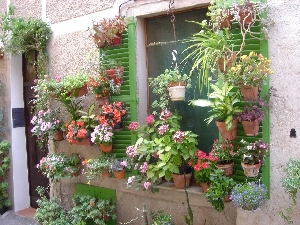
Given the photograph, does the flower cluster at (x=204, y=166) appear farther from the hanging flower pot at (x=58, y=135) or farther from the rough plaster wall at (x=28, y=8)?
the rough plaster wall at (x=28, y=8)

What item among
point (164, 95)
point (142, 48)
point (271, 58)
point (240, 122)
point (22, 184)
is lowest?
point (22, 184)

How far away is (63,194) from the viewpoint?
5.54 metres

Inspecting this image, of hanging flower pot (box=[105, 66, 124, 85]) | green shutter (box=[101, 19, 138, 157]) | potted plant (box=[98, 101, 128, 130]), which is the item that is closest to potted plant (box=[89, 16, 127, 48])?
green shutter (box=[101, 19, 138, 157])

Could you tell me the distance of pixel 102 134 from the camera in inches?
171

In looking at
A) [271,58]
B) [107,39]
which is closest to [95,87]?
[107,39]

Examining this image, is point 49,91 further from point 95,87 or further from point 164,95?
point 164,95

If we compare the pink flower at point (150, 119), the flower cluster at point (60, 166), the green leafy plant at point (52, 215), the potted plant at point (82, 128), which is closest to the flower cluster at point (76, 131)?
the potted plant at point (82, 128)

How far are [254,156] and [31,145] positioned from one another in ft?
14.5

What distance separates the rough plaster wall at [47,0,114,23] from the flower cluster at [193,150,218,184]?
2.43 metres

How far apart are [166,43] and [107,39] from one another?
2.54ft

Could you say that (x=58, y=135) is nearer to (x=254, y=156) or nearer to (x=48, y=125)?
(x=48, y=125)

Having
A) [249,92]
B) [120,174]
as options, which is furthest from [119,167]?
[249,92]

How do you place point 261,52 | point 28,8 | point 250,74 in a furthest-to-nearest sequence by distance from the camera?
point 28,8 → point 261,52 → point 250,74

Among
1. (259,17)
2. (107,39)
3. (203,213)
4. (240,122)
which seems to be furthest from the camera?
(107,39)
